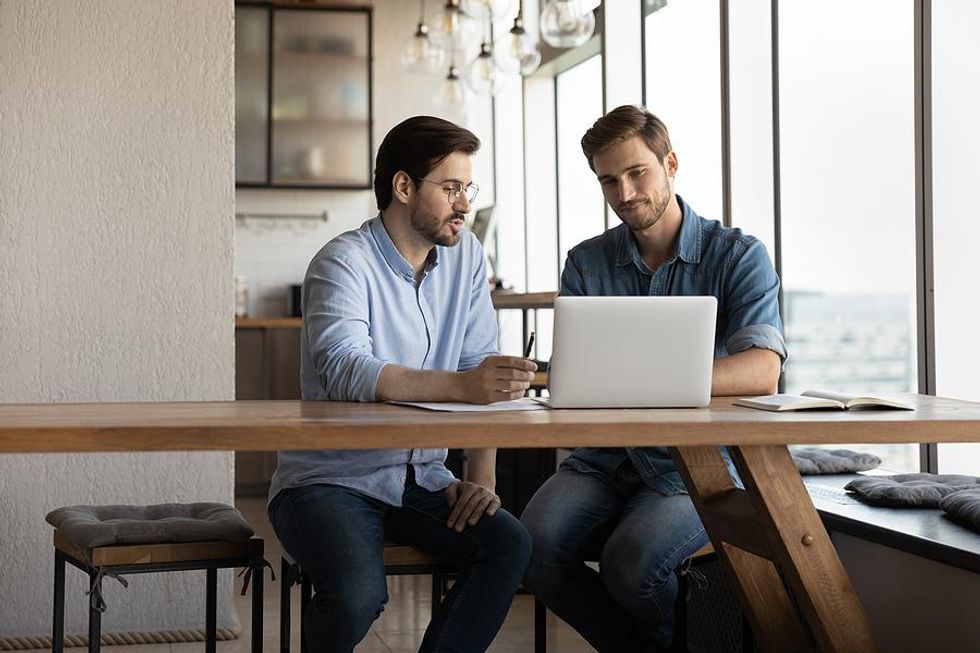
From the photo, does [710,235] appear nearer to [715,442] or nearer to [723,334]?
[723,334]

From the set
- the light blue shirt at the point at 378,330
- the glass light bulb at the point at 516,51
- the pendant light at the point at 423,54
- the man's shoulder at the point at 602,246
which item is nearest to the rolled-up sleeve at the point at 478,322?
the light blue shirt at the point at 378,330

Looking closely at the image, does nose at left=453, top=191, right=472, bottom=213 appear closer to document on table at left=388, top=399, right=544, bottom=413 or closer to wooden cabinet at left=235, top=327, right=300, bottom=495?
document on table at left=388, top=399, right=544, bottom=413

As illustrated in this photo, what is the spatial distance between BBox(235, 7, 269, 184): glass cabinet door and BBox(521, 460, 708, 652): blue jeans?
16.7 ft

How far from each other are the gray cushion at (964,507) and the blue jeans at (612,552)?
0.55m

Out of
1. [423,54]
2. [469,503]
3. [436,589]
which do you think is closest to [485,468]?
[469,503]

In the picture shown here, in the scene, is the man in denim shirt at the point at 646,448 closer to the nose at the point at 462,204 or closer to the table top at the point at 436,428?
the nose at the point at 462,204

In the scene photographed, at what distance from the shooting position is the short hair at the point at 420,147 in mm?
2535

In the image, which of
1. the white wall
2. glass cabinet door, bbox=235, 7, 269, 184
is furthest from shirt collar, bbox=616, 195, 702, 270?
glass cabinet door, bbox=235, 7, 269, 184

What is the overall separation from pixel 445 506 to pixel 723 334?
723mm

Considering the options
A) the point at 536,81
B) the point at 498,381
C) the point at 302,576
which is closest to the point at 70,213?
the point at 302,576

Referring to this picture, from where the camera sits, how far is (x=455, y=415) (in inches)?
71.7

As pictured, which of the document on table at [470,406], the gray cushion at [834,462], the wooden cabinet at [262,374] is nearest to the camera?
the document on table at [470,406]

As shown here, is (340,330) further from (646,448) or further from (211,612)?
(211,612)

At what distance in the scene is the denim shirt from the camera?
2.59 m
